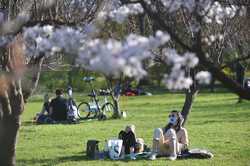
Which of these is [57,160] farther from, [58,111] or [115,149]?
[58,111]

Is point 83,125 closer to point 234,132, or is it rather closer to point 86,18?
point 234,132

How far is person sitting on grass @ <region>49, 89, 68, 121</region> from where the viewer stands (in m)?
21.6

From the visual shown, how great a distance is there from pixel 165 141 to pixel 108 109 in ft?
46.3

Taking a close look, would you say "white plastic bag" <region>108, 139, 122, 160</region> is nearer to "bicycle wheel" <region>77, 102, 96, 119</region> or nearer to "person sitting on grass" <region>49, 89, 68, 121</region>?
"person sitting on grass" <region>49, 89, 68, 121</region>

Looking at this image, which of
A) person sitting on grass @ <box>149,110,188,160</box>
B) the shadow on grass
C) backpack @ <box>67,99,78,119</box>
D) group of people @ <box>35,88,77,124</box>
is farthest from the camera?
backpack @ <box>67,99,78,119</box>

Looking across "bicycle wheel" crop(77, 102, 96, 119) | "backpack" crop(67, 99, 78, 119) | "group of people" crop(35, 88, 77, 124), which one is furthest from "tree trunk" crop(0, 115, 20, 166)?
"bicycle wheel" crop(77, 102, 96, 119)

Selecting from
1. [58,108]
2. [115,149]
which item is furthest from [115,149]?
[58,108]

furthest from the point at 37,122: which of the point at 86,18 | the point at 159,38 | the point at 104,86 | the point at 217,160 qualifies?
the point at 104,86

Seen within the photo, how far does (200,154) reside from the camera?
1309 centimetres

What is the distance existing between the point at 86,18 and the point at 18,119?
215 cm

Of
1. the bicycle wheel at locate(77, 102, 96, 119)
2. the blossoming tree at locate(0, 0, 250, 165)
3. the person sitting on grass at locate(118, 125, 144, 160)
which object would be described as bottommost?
the person sitting on grass at locate(118, 125, 144, 160)

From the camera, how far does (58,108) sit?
2189 centimetres

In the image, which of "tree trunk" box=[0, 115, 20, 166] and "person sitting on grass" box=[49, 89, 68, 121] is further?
"person sitting on grass" box=[49, 89, 68, 121]

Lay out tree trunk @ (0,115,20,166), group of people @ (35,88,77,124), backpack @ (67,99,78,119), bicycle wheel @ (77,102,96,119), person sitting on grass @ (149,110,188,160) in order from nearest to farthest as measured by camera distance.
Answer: tree trunk @ (0,115,20,166) < person sitting on grass @ (149,110,188,160) < group of people @ (35,88,77,124) < backpack @ (67,99,78,119) < bicycle wheel @ (77,102,96,119)
